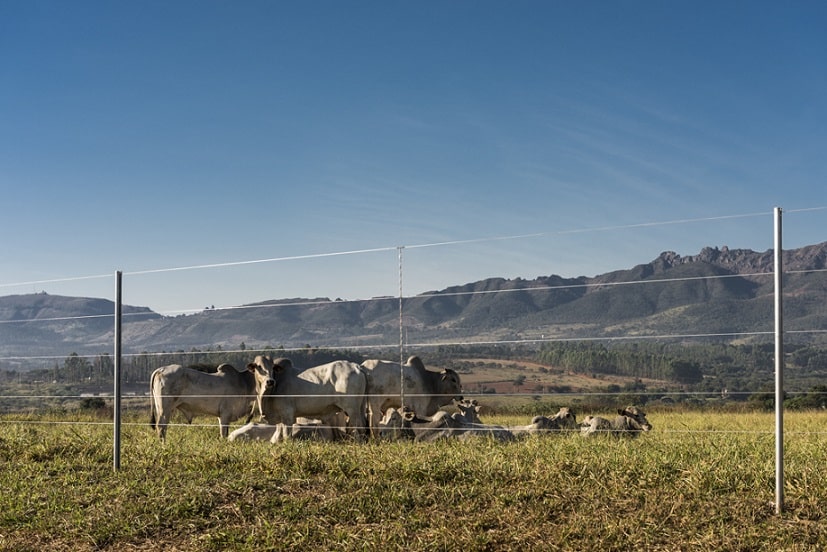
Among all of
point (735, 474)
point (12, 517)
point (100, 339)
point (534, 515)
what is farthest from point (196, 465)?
point (100, 339)

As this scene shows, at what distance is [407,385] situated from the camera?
1695 centimetres

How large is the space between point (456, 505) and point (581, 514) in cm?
112

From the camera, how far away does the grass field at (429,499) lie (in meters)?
6.54

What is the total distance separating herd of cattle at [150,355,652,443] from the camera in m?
12.4

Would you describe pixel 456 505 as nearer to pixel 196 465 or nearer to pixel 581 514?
pixel 581 514

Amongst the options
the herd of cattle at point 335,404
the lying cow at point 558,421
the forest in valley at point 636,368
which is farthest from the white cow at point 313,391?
the lying cow at point 558,421

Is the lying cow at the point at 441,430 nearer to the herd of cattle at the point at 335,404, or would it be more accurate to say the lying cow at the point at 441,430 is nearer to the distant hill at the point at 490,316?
the herd of cattle at the point at 335,404

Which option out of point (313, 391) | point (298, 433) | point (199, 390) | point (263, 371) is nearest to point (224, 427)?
point (199, 390)

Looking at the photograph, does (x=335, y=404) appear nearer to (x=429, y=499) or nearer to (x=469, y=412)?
(x=469, y=412)

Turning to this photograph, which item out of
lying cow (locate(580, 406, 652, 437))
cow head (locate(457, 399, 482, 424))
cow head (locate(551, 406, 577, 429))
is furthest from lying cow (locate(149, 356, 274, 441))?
lying cow (locate(580, 406, 652, 437))

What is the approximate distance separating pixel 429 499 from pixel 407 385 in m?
9.49

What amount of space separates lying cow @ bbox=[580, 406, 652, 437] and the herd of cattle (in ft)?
0.07

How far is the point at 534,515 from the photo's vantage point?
691 cm

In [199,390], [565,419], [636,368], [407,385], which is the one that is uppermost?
[636,368]
